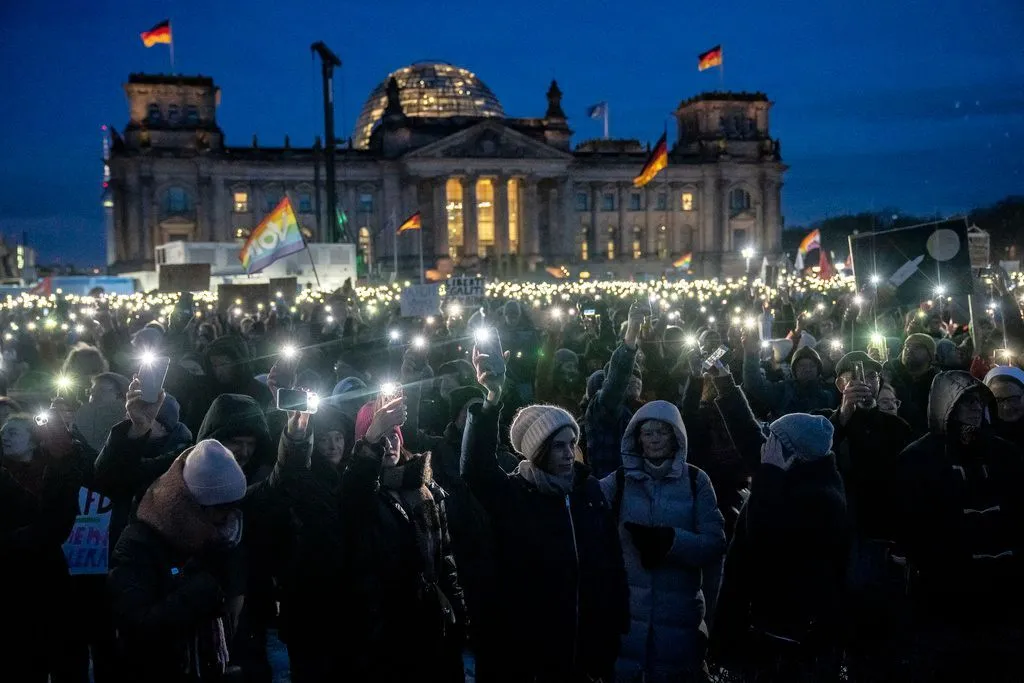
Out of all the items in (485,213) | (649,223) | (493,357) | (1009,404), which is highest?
(485,213)

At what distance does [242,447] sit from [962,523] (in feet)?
12.6

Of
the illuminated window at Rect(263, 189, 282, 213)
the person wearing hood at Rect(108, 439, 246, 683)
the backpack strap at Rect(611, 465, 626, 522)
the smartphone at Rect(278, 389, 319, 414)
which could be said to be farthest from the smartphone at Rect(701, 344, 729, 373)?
the illuminated window at Rect(263, 189, 282, 213)

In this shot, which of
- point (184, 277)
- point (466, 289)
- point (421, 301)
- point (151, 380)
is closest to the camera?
point (151, 380)

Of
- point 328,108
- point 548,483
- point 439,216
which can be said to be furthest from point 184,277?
point 439,216

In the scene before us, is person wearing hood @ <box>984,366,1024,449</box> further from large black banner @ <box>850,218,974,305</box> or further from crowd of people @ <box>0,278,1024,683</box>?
large black banner @ <box>850,218,974,305</box>

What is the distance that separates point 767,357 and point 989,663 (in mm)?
6220

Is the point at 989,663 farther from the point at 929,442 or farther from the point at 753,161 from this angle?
the point at 753,161

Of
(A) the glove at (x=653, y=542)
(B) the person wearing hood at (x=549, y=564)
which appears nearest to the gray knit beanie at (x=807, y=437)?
(A) the glove at (x=653, y=542)

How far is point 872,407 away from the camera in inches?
225

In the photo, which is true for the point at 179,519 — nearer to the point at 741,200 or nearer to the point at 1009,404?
the point at 1009,404

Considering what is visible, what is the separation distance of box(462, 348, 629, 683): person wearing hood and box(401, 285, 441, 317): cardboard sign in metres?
9.53

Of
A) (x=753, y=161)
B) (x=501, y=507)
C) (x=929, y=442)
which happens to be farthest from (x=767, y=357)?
(x=753, y=161)

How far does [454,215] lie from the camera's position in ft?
248

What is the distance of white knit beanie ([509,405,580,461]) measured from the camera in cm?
397
